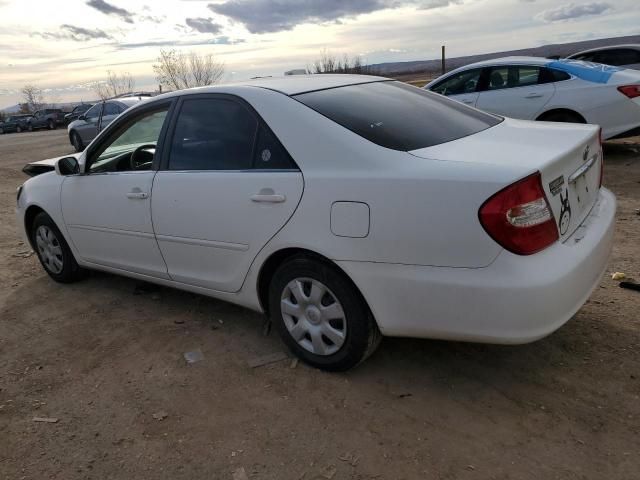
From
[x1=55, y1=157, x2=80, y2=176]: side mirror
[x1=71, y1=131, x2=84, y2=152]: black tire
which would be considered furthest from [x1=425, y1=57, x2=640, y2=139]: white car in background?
[x1=71, y1=131, x2=84, y2=152]: black tire

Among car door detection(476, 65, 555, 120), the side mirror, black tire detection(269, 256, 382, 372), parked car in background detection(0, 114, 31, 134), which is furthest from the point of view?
parked car in background detection(0, 114, 31, 134)

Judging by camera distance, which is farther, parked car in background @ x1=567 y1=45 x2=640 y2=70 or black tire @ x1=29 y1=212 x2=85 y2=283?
parked car in background @ x1=567 y1=45 x2=640 y2=70

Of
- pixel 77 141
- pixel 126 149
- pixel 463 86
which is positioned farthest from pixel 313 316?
pixel 77 141

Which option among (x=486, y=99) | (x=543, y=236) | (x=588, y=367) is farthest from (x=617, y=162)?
Result: (x=543, y=236)

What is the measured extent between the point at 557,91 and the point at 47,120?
35.6m

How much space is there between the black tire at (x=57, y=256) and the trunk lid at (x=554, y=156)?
3.41 meters

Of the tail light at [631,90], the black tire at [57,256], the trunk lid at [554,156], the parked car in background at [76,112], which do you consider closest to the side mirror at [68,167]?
the black tire at [57,256]

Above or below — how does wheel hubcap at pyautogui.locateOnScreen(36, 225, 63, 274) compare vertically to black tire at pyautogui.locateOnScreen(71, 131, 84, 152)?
above

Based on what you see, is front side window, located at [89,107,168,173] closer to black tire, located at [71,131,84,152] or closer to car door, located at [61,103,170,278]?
car door, located at [61,103,170,278]

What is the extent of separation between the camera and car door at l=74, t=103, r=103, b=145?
51.7ft

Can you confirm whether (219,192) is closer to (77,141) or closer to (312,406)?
(312,406)

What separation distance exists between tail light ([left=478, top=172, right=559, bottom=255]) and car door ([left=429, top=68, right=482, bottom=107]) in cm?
673

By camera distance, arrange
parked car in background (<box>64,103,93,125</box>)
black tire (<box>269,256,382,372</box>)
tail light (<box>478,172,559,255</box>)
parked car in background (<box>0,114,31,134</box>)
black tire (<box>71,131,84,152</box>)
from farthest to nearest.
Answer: parked car in background (<box>0,114,31,134</box>) < parked car in background (<box>64,103,93,125</box>) < black tire (<box>71,131,84,152</box>) < black tire (<box>269,256,382,372</box>) < tail light (<box>478,172,559,255</box>)

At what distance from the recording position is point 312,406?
2.86 meters
